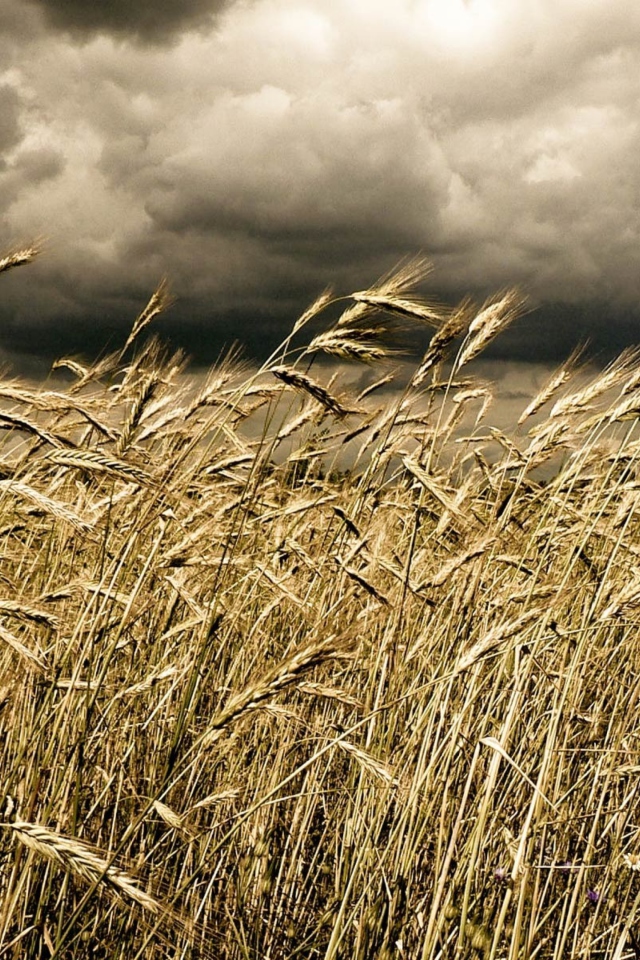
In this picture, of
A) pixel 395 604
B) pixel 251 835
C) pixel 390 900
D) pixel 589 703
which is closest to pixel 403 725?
pixel 395 604

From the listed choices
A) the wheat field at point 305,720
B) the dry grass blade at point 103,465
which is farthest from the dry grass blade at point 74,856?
the dry grass blade at point 103,465

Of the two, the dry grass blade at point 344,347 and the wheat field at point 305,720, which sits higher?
the dry grass blade at point 344,347

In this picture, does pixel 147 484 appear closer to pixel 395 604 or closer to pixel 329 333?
pixel 329 333

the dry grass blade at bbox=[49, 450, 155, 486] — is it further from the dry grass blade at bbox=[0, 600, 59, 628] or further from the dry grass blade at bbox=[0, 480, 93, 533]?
the dry grass blade at bbox=[0, 600, 59, 628]

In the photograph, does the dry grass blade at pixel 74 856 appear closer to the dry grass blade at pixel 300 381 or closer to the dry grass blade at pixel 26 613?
the dry grass blade at pixel 26 613

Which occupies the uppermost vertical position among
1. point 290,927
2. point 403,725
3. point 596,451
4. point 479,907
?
point 596,451

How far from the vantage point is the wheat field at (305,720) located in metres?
1.92

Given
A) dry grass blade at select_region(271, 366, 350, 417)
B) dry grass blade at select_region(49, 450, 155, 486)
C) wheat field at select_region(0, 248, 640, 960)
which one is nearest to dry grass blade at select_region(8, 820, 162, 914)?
wheat field at select_region(0, 248, 640, 960)

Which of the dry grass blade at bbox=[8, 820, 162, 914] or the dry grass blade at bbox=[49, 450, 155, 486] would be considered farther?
the dry grass blade at bbox=[49, 450, 155, 486]

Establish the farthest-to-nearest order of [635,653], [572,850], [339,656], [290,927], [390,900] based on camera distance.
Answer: [635,653] < [572,850] < [290,927] < [390,900] < [339,656]

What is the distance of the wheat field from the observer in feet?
6.29

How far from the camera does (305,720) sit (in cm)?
269

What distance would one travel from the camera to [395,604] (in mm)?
2867

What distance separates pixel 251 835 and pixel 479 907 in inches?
28.3
